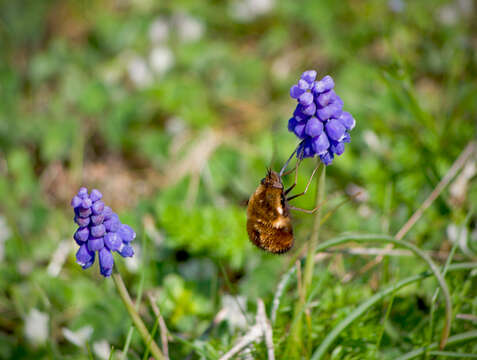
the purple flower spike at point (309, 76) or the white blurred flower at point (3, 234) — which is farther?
the white blurred flower at point (3, 234)

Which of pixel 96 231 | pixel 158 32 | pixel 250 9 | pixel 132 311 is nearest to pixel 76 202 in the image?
pixel 96 231

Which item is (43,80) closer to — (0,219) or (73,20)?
(73,20)

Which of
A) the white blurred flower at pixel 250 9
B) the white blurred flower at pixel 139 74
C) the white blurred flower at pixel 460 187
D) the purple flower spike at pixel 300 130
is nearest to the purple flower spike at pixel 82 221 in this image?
the purple flower spike at pixel 300 130

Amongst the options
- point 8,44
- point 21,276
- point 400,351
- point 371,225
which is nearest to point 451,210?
point 371,225

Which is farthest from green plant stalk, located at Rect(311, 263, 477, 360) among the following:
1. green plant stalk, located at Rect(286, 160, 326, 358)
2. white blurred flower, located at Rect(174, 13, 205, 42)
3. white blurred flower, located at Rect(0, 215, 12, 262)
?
white blurred flower, located at Rect(174, 13, 205, 42)

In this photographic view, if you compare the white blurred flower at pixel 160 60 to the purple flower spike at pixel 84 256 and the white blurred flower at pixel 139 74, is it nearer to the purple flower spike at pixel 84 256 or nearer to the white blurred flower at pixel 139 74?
the white blurred flower at pixel 139 74

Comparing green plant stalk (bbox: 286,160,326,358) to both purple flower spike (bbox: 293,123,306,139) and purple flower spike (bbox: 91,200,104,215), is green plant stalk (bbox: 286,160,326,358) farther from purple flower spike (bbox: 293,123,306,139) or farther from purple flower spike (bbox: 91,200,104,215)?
purple flower spike (bbox: 91,200,104,215)
